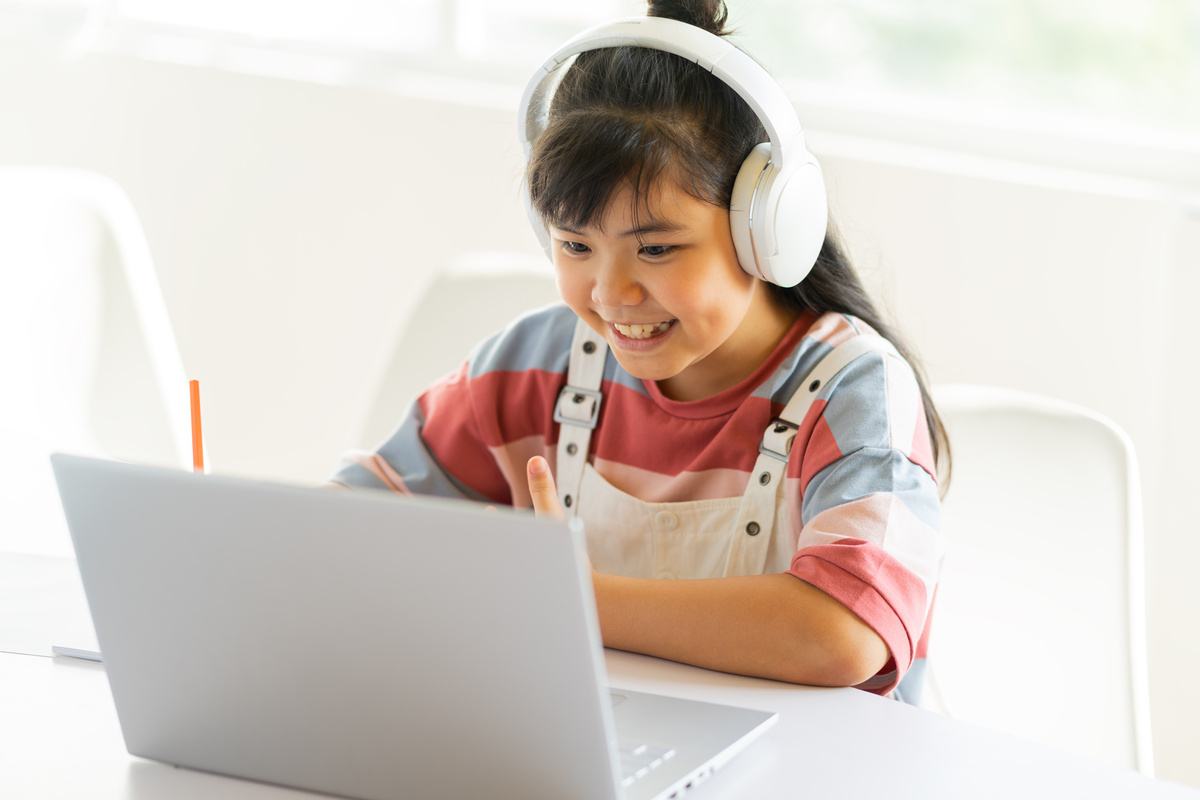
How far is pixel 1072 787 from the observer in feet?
2.09

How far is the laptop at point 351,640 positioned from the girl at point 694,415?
0.22 m

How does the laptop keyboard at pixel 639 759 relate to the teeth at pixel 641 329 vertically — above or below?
below

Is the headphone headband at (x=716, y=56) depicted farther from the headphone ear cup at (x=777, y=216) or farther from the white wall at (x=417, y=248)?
the white wall at (x=417, y=248)

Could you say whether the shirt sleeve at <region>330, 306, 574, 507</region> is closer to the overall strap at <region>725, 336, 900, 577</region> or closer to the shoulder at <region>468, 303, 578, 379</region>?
the shoulder at <region>468, 303, 578, 379</region>

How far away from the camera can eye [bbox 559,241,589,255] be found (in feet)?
3.39

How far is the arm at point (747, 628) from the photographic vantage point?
800 millimetres

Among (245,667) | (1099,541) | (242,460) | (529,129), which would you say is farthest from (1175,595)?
(242,460)

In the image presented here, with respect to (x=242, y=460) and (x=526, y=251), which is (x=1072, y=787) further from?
(x=242, y=460)

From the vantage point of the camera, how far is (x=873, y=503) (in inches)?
35.2

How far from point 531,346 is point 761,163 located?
0.36m

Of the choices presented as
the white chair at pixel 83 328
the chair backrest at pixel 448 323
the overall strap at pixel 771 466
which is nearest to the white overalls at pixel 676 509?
the overall strap at pixel 771 466

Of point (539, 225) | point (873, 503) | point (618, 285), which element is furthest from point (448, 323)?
point (873, 503)

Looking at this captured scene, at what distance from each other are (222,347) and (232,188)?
0.31m

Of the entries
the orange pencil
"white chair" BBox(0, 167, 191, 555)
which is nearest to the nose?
the orange pencil
